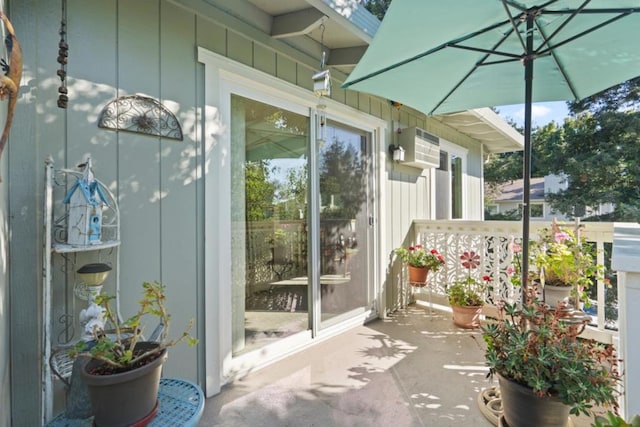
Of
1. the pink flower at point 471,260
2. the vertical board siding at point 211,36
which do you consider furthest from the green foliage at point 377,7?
the vertical board siding at point 211,36

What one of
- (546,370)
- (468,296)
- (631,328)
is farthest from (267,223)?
(468,296)

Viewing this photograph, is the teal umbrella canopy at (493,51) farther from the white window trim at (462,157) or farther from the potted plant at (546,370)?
the white window trim at (462,157)

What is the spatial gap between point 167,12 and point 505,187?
Answer: 1930cm

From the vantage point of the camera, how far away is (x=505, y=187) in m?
17.8

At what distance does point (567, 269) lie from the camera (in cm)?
258

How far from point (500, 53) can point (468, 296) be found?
2.55m

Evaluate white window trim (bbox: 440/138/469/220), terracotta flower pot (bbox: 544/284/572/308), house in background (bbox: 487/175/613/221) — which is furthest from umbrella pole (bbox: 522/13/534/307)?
house in background (bbox: 487/175/613/221)

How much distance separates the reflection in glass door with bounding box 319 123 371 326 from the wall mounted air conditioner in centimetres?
60

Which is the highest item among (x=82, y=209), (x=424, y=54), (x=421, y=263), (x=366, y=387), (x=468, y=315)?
(x=424, y=54)

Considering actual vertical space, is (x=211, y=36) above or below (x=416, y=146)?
above

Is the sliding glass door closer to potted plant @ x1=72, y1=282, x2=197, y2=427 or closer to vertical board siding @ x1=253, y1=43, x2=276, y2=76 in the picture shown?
vertical board siding @ x1=253, y1=43, x2=276, y2=76

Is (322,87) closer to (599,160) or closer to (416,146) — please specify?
(416,146)

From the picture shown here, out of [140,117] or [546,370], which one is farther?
[140,117]

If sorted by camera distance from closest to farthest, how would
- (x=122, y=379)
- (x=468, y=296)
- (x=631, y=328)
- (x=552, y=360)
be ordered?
(x=122, y=379) → (x=631, y=328) → (x=552, y=360) → (x=468, y=296)
